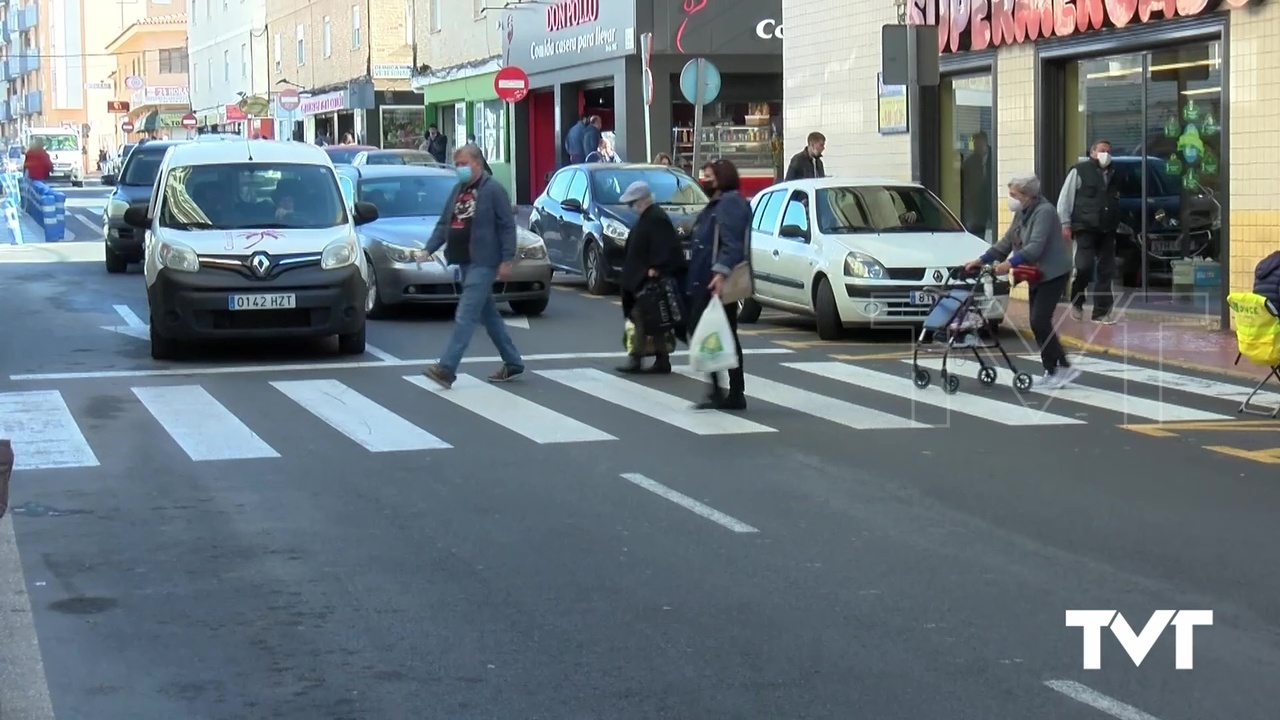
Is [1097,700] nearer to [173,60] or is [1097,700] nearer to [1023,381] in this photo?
[1023,381]

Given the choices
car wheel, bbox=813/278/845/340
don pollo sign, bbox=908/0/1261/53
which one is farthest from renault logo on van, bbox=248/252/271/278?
don pollo sign, bbox=908/0/1261/53

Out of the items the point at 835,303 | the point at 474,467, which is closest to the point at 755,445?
the point at 474,467

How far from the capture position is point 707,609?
693 centimetres

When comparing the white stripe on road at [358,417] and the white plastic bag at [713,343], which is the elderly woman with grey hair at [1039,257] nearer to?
the white plastic bag at [713,343]

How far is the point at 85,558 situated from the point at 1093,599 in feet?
14.1

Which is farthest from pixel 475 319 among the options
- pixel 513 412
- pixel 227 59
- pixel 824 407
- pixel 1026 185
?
pixel 227 59

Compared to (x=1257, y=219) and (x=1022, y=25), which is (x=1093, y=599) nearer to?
(x=1257, y=219)

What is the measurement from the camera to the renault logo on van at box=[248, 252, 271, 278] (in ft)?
48.7

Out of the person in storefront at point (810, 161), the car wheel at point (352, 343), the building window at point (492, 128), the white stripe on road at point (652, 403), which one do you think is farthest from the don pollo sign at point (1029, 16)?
the building window at point (492, 128)

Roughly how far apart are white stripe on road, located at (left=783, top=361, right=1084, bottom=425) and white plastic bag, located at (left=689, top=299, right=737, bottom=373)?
1.73 m

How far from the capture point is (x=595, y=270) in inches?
855

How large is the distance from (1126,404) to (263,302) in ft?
22.7

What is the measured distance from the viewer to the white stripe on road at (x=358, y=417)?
10992 millimetres

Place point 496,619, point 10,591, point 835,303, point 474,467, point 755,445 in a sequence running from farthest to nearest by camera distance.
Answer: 1. point 835,303
2. point 755,445
3. point 474,467
4. point 10,591
5. point 496,619
